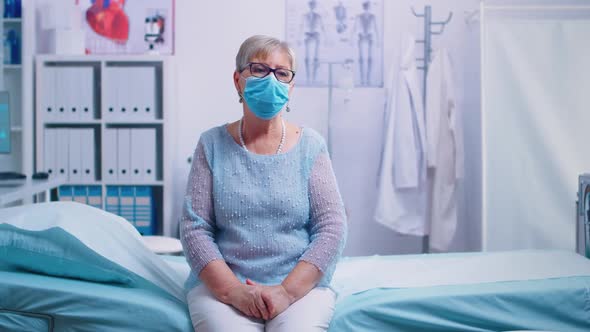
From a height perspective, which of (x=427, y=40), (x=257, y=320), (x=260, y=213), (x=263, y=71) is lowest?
(x=257, y=320)

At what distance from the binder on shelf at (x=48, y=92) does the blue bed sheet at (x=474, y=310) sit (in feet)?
7.92

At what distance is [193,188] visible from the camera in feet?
5.51

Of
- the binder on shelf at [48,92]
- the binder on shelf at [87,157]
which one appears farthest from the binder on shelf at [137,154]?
the binder on shelf at [48,92]

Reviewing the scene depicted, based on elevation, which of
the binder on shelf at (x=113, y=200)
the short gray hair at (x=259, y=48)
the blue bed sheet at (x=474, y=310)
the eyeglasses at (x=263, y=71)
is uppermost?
the short gray hair at (x=259, y=48)

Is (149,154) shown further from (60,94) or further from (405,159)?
(405,159)

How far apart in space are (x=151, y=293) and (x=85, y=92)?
2115 mm

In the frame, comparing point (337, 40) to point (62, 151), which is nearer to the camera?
point (62, 151)

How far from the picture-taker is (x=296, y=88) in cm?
367

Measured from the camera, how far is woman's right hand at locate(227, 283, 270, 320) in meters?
1.47

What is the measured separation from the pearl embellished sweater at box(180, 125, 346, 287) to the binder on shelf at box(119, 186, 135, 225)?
1816 mm

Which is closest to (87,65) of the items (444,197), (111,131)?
(111,131)

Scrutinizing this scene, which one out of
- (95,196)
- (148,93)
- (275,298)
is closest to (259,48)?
(275,298)

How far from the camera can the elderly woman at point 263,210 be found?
5.05 ft

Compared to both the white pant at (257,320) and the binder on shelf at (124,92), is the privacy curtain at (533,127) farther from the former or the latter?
the binder on shelf at (124,92)
